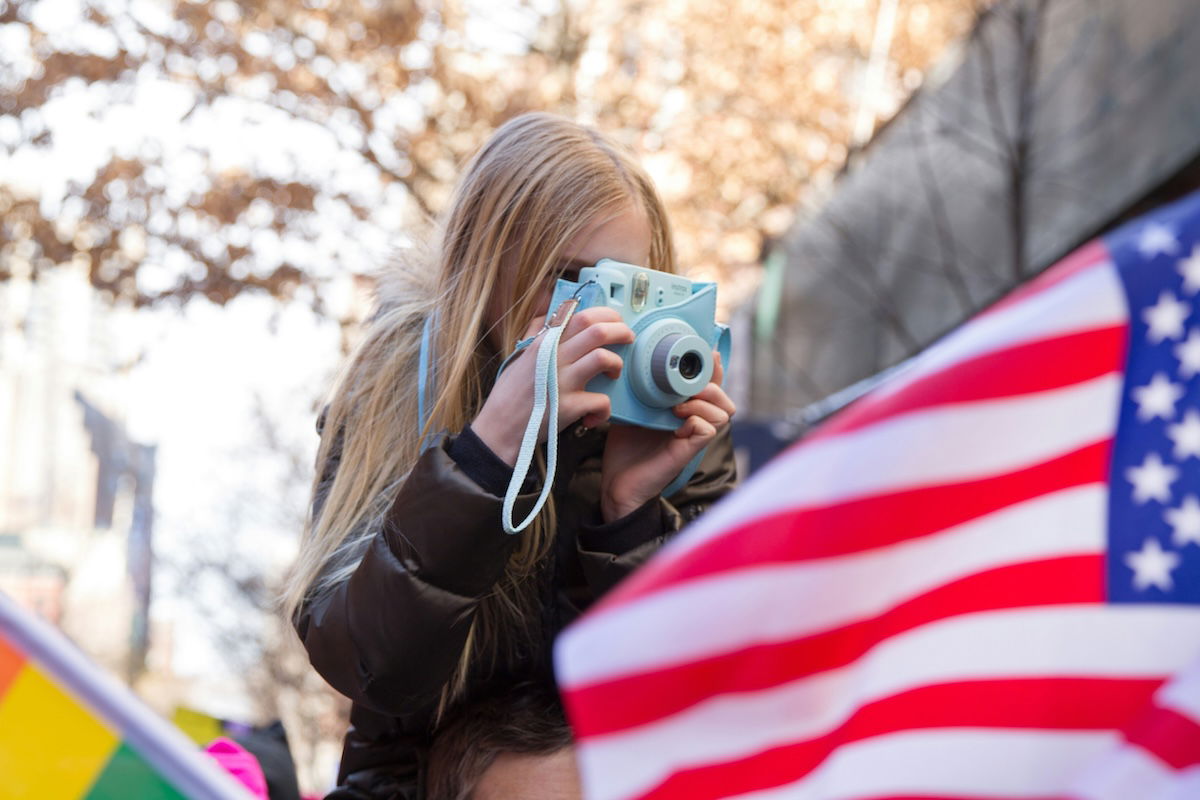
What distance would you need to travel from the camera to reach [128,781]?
123 cm

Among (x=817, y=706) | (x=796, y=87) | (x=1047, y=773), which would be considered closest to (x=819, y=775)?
(x=817, y=706)

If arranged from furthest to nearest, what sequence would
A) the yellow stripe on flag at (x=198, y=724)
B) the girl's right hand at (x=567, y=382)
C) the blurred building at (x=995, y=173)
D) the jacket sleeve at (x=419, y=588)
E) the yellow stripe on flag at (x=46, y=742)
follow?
the blurred building at (x=995, y=173)
the yellow stripe on flag at (x=198, y=724)
the girl's right hand at (x=567, y=382)
the jacket sleeve at (x=419, y=588)
the yellow stripe on flag at (x=46, y=742)

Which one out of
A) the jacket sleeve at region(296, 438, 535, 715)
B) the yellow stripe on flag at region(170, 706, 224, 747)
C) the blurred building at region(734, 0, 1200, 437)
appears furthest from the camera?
the blurred building at region(734, 0, 1200, 437)

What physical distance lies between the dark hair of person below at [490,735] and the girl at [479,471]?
0.04m

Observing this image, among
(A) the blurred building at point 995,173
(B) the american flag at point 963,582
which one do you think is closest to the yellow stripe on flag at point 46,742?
(B) the american flag at point 963,582

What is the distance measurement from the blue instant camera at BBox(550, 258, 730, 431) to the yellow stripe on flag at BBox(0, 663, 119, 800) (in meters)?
1.09

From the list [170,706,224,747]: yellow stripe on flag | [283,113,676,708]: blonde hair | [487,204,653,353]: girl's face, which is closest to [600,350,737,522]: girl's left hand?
[283,113,676,708]: blonde hair

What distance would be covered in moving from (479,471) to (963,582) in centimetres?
87

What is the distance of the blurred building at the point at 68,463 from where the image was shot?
34.9 ft

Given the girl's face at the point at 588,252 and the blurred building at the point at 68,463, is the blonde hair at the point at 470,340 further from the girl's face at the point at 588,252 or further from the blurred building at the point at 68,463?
the blurred building at the point at 68,463

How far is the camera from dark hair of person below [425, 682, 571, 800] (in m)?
2.08

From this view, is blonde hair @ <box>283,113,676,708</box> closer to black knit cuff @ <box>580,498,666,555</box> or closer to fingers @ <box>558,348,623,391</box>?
black knit cuff @ <box>580,498,666,555</box>

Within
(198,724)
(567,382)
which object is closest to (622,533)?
(567,382)

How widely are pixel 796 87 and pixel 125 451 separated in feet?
26.3
